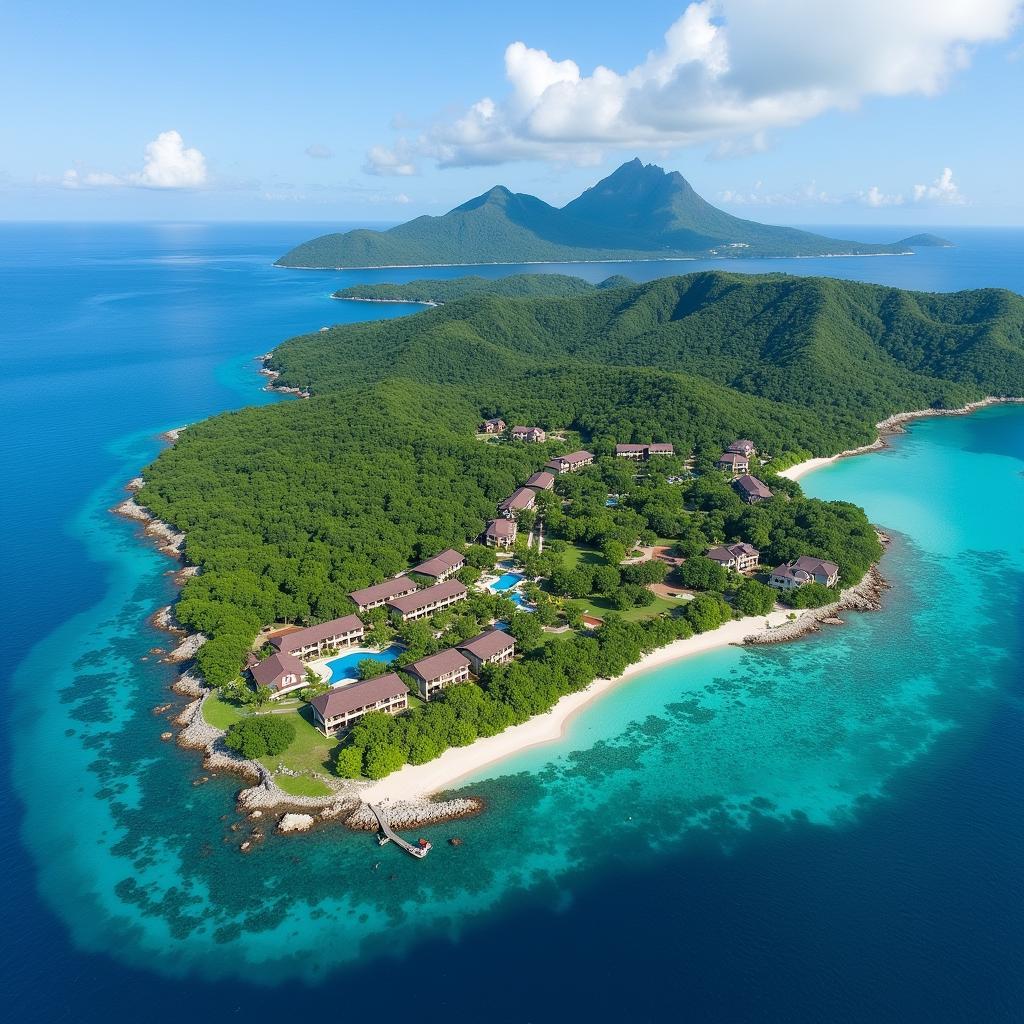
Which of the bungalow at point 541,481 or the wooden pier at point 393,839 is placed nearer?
the wooden pier at point 393,839

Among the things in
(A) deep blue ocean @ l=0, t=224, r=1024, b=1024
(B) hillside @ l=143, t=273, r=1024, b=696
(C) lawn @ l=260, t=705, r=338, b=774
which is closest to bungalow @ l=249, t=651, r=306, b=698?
(B) hillside @ l=143, t=273, r=1024, b=696

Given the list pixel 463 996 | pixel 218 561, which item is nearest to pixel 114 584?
pixel 218 561

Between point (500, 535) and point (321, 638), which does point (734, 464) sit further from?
point (321, 638)

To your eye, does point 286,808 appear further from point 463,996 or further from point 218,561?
point 218,561

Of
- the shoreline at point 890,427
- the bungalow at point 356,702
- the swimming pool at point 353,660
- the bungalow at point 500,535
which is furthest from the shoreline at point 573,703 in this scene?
the shoreline at point 890,427

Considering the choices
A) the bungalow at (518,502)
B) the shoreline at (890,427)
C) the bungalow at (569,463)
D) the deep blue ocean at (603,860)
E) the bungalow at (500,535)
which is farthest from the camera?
the shoreline at (890,427)

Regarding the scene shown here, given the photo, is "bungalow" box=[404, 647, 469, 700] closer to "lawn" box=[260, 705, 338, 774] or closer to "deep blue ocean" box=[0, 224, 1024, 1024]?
"lawn" box=[260, 705, 338, 774]

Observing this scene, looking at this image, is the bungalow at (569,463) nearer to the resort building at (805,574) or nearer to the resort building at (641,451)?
the resort building at (641,451)
